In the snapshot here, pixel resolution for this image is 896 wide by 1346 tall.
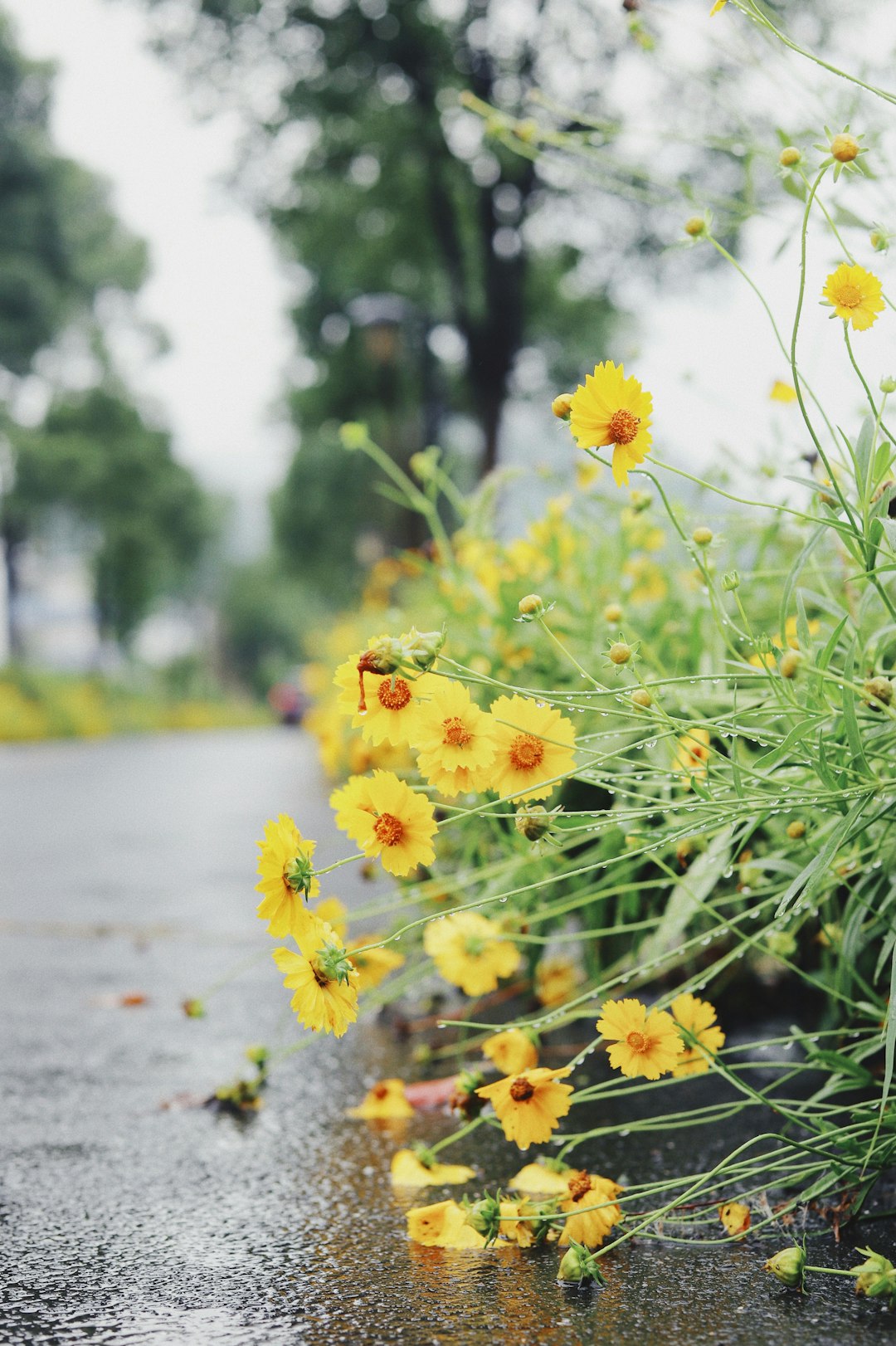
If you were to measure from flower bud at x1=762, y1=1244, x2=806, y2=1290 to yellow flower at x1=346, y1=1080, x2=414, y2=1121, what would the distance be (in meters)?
0.60

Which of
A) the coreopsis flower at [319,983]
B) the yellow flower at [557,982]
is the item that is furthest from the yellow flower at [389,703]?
the yellow flower at [557,982]

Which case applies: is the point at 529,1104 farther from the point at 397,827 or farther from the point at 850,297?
the point at 850,297

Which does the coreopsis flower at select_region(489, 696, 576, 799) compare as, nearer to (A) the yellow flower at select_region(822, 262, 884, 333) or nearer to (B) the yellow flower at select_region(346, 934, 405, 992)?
(A) the yellow flower at select_region(822, 262, 884, 333)

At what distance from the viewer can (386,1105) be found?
1.43m

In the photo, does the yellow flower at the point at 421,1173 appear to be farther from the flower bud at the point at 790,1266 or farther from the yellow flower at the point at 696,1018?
the flower bud at the point at 790,1266

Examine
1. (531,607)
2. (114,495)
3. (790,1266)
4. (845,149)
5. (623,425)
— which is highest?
(114,495)

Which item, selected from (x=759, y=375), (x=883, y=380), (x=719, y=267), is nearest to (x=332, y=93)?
(x=719, y=267)

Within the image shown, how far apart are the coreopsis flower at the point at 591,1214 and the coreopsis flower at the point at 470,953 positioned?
33 cm

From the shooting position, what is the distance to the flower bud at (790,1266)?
2.92ft

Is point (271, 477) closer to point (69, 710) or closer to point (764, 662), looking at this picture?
point (69, 710)

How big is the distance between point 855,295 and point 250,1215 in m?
0.93

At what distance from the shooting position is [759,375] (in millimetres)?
1683

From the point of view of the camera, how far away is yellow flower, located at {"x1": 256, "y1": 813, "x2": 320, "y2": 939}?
91 centimetres

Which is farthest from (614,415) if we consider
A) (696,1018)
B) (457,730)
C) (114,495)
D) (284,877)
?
(114,495)
